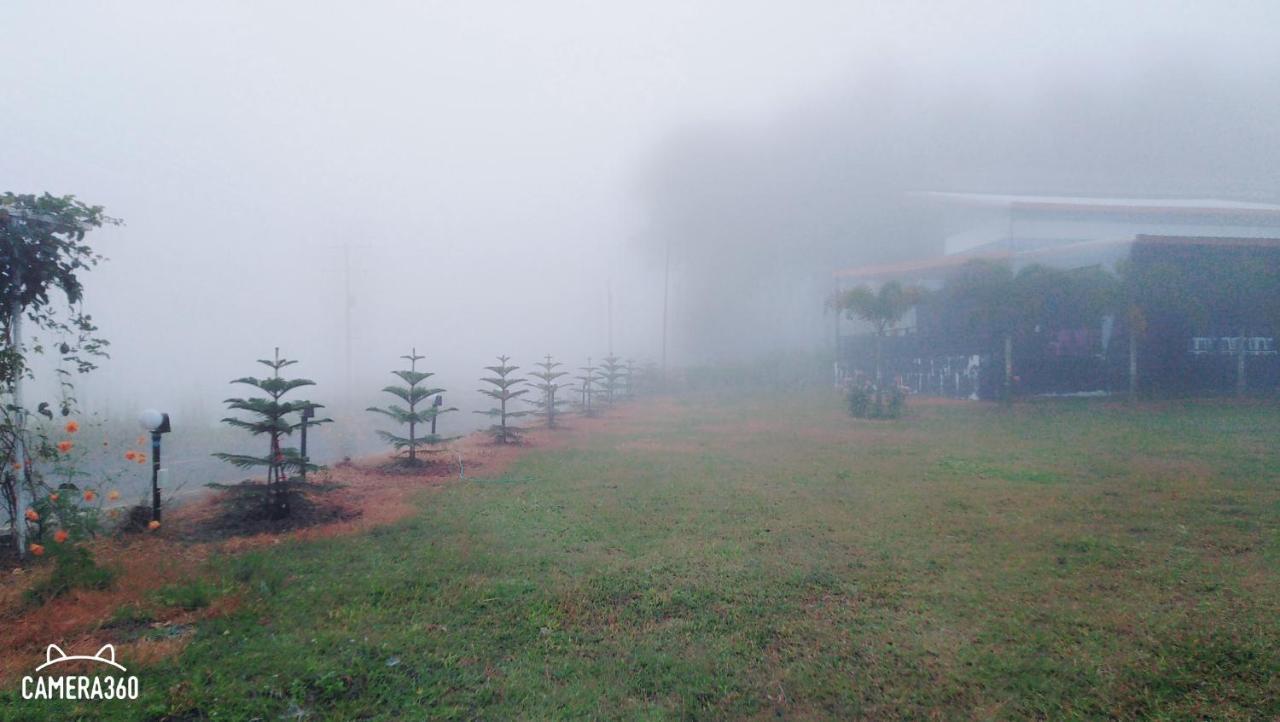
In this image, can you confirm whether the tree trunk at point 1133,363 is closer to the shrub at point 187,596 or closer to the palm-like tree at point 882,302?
the palm-like tree at point 882,302

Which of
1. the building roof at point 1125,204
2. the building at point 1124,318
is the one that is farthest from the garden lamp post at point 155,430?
the building roof at point 1125,204

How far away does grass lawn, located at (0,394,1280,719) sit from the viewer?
317 centimetres

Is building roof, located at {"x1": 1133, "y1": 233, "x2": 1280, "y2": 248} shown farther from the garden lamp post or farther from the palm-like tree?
the garden lamp post

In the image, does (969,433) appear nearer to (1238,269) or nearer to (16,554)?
(1238,269)

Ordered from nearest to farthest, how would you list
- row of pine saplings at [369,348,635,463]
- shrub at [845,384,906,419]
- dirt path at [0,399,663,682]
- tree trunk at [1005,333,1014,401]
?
dirt path at [0,399,663,682] → row of pine saplings at [369,348,635,463] → shrub at [845,384,906,419] → tree trunk at [1005,333,1014,401]

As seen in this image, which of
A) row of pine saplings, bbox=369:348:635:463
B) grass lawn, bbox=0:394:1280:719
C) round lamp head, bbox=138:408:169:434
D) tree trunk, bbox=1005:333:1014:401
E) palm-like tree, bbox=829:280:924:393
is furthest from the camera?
palm-like tree, bbox=829:280:924:393

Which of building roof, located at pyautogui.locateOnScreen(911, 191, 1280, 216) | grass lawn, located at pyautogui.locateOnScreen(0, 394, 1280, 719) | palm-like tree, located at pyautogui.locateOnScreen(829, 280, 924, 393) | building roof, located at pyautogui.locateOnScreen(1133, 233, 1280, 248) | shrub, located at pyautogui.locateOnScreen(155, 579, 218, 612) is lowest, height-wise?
grass lawn, located at pyautogui.locateOnScreen(0, 394, 1280, 719)

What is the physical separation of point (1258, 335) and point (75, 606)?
25345 millimetres

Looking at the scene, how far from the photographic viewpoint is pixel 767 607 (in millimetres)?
4281

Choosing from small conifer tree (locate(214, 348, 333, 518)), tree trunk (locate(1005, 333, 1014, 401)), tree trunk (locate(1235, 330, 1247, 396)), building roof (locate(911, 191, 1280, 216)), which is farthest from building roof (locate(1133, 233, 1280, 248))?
small conifer tree (locate(214, 348, 333, 518))

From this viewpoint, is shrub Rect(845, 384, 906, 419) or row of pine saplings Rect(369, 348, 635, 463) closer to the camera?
row of pine saplings Rect(369, 348, 635, 463)

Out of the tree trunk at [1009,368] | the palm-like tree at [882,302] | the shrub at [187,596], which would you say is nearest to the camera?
the shrub at [187,596]

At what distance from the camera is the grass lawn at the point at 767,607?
10.4ft

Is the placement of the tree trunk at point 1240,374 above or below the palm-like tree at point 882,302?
below
